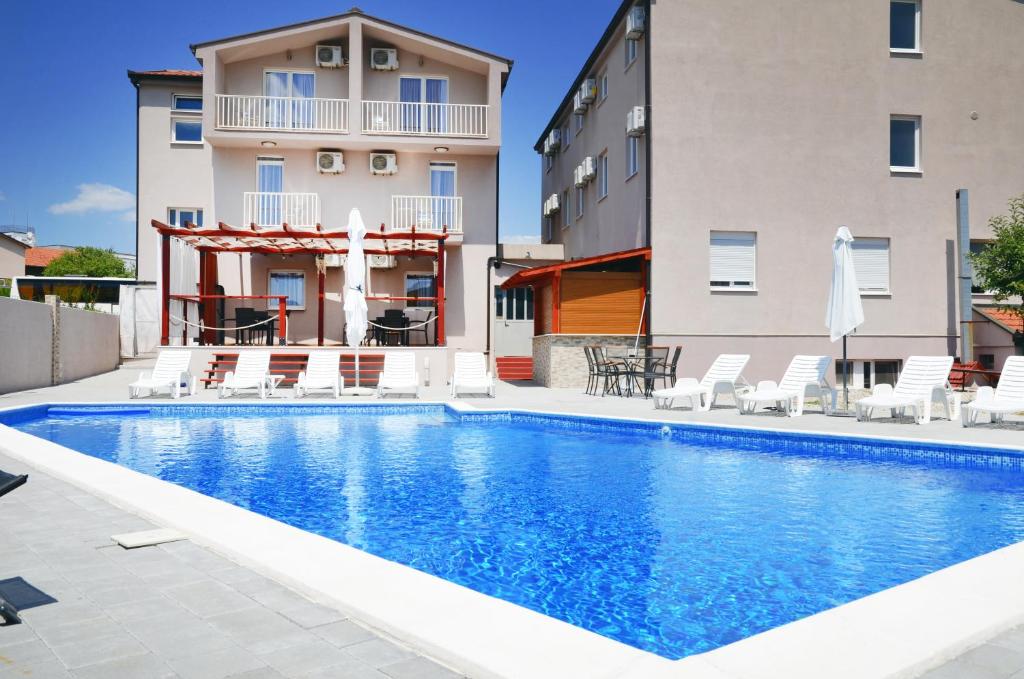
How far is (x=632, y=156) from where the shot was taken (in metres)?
18.5

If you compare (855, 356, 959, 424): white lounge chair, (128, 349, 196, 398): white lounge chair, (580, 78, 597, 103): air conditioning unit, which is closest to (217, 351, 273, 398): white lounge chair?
(128, 349, 196, 398): white lounge chair

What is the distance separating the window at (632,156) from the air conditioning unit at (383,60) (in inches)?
304

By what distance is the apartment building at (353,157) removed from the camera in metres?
20.6

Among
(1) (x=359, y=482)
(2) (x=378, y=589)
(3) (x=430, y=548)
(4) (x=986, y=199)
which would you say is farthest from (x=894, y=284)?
(2) (x=378, y=589)

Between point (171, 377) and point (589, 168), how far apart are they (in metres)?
12.6

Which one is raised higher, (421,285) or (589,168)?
(589,168)

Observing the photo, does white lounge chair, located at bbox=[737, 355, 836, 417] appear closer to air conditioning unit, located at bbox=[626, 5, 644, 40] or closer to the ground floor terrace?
the ground floor terrace

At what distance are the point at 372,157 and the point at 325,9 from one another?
8.62 meters

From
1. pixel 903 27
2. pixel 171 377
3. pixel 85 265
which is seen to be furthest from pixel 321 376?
pixel 85 265

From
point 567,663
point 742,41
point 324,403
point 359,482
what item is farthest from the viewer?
point 742,41

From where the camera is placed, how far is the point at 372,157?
21.4 metres

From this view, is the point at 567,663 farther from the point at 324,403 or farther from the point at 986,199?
the point at 986,199

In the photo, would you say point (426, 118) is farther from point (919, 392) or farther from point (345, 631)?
point (345, 631)

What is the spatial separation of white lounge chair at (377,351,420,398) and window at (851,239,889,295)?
1049 cm
